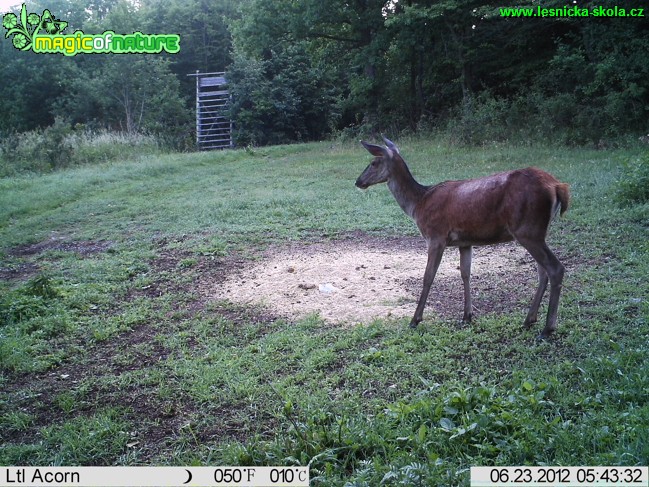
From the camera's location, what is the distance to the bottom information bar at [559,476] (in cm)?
245

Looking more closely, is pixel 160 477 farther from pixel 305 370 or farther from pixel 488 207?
pixel 488 207

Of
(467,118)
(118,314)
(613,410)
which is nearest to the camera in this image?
(613,410)

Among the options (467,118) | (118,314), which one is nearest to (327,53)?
(467,118)

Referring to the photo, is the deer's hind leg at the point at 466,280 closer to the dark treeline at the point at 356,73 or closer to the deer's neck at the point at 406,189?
the deer's neck at the point at 406,189

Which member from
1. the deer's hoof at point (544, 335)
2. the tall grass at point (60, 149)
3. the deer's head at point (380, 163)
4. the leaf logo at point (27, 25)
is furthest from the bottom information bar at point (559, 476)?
the tall grass at point (60, 149)

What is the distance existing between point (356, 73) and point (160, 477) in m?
21.1

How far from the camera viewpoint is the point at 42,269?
7324mm

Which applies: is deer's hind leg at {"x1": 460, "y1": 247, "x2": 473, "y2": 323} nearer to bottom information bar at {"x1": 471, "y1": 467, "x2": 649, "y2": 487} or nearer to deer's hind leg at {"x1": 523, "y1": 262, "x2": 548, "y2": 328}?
deer's hind leg at {"x1": 523, "y1": 262, "x2": 548, "y2": 328}

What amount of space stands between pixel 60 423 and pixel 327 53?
20.6m

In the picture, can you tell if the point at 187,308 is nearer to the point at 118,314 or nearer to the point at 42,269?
the point at 118,314

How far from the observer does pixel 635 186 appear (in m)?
7.93

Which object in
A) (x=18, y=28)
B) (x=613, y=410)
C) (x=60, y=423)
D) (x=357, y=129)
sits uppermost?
(x=18, y=28)

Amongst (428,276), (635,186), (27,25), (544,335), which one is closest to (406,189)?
(428,276)

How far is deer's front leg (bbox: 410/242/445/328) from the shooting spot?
4871 millimetres
